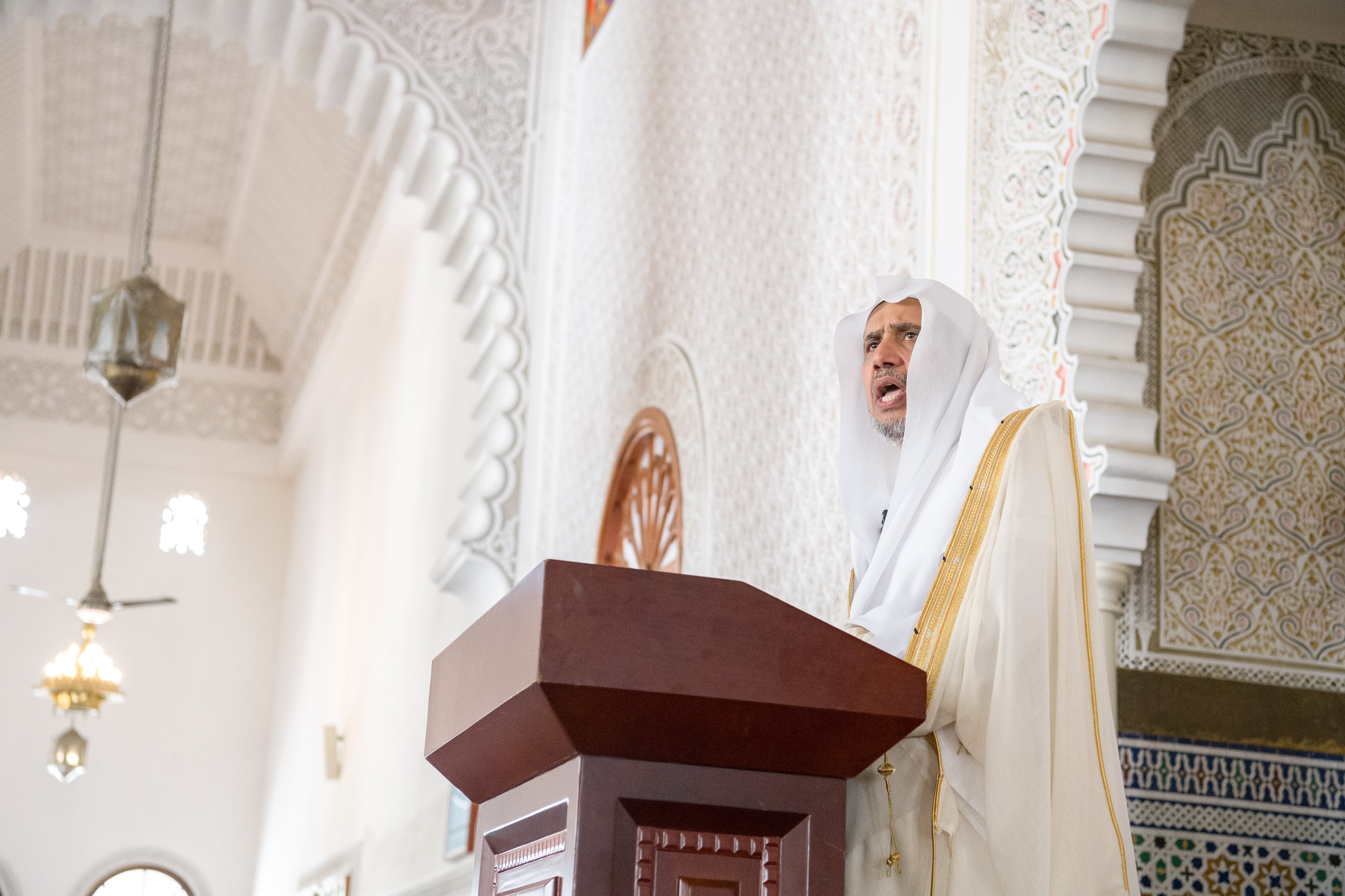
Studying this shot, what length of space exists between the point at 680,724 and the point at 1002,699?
1.19 ft

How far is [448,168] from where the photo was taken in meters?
5.33

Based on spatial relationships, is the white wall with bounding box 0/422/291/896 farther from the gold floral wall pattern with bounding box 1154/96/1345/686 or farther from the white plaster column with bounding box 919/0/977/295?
the gold floral wall pattern with bounding box 1154/96/1345/686

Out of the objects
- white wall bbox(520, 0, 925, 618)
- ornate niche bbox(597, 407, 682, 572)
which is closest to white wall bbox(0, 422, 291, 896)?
white wall bbox(520, 0, 925, 618)

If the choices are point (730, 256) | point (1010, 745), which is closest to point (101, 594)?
point (730, 256)

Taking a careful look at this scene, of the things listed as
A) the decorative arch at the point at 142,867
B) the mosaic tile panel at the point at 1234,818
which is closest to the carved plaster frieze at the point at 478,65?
the mosaic tile panel at the point at 1234,818

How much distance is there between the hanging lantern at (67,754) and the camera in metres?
8.59

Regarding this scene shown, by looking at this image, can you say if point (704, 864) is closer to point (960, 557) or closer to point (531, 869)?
point (531, 869)

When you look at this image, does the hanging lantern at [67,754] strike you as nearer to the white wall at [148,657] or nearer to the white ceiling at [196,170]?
the white wall at [148,657]

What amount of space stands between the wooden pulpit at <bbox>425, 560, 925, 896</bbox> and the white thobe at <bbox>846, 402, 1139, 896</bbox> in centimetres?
18

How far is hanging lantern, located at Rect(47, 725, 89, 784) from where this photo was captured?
28.2 feet

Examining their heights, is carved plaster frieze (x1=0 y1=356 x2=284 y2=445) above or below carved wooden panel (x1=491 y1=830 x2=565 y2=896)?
above

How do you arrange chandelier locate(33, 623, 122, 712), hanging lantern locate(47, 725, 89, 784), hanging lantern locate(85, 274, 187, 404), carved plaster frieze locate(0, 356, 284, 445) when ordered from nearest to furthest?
hanging lantern locate(85, 274, 187, 404), chandelier locate(33, 623, 122, 712), hanging lantern locate(47, 725, 89, 784), carved plaster frieze locate(0, 356, 284, 445)

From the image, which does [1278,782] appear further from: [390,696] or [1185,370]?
[390,696]

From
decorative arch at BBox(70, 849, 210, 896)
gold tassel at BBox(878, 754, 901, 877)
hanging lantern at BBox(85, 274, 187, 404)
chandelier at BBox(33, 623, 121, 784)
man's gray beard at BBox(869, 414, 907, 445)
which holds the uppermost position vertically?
hanging lantern at BBox(85, 274, 187, 404)
